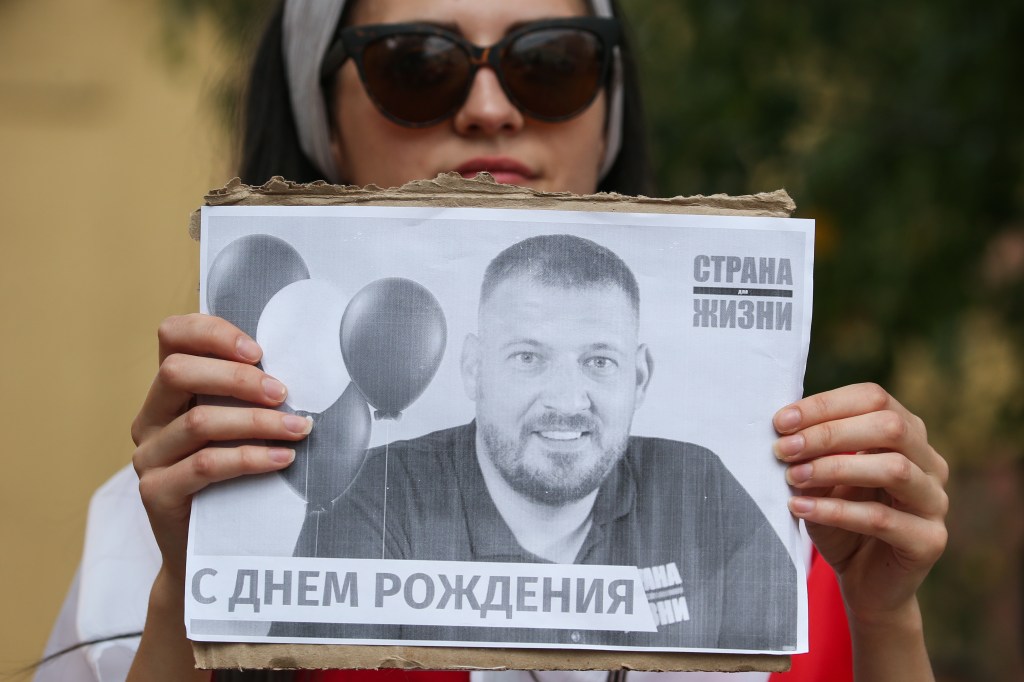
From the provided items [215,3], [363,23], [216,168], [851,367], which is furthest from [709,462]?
[215,3]

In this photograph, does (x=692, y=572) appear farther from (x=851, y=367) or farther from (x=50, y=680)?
(x=851, y=367)

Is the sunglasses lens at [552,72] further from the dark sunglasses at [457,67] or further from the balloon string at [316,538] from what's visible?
the balloon string at [316,538]

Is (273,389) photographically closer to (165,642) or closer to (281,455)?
(281,455)

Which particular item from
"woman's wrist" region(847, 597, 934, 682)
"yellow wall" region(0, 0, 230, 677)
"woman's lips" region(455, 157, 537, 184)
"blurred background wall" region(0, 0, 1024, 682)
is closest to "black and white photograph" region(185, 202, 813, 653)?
"woman's wrist" region(847, 597, 934, 682)

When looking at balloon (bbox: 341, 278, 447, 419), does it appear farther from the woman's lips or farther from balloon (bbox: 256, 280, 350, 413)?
the woman's lips

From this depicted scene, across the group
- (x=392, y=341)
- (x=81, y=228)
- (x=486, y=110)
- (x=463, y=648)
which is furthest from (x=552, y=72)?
(x=81, y=228)

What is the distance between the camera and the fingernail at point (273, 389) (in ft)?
3.32

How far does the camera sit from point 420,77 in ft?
4.28

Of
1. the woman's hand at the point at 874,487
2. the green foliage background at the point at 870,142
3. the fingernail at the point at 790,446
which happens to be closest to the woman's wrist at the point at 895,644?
the woman's hand at the point at 874,487

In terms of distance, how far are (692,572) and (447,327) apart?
344 millimetres

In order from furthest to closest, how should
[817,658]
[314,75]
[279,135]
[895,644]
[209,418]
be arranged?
1. [279,135]
2. [314,75]
3. [817,658]
4. [895,644]
5. [209,418]

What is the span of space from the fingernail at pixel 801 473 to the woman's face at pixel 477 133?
512mm

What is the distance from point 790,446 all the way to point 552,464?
23cm

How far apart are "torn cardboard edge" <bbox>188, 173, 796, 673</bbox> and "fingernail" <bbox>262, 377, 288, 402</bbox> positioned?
0.17 meters
